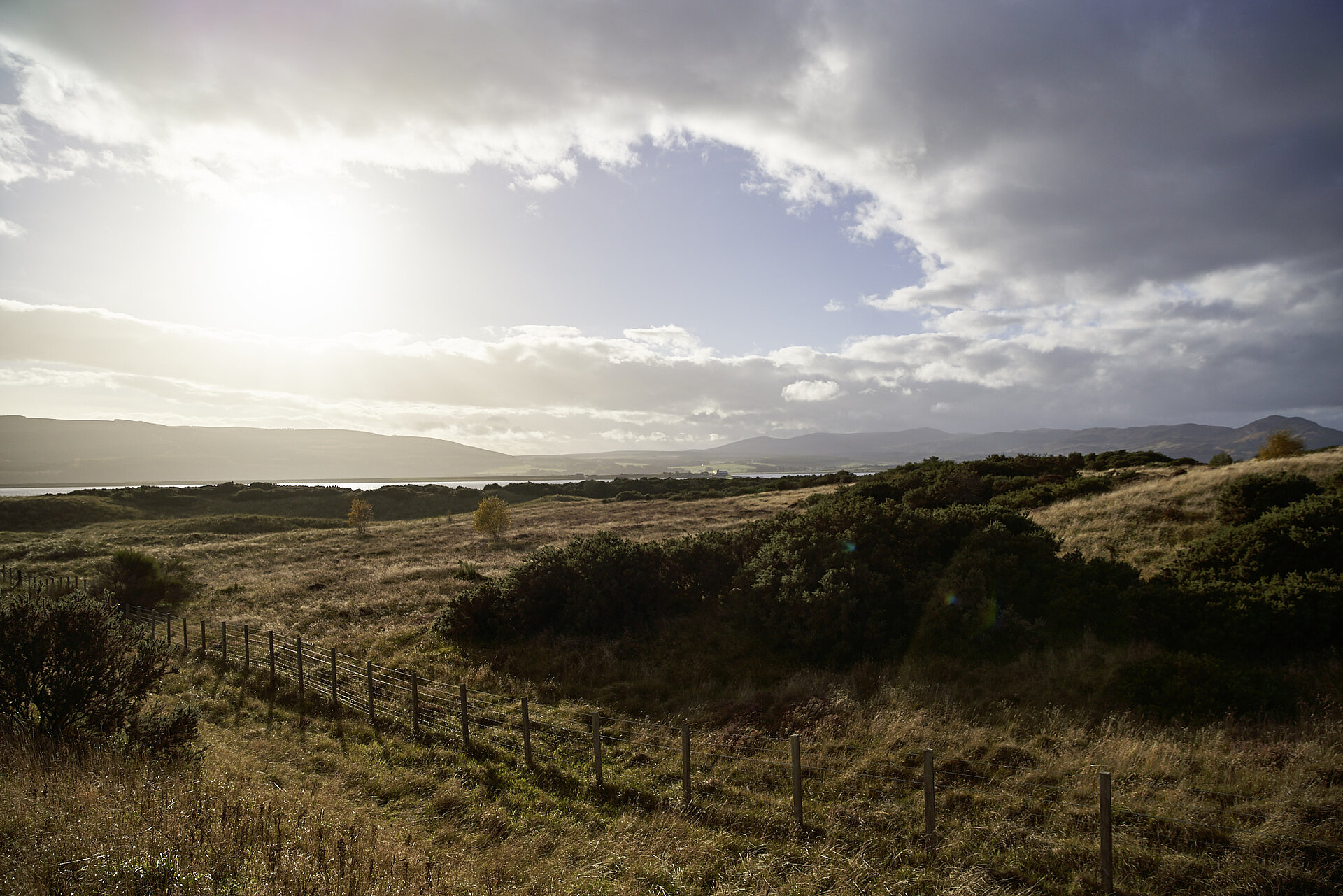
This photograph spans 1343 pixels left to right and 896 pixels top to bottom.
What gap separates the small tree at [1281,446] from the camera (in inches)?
1420

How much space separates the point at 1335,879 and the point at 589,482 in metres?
91.3

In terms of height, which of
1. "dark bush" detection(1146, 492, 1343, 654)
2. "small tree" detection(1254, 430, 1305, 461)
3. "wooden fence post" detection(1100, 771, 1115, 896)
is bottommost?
"wooden fence post" detection(1100, 771, 1115, 896)

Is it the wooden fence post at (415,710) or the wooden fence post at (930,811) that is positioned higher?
the wooden fence post at (930,811)

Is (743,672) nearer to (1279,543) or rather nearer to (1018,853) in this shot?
(1018,853)

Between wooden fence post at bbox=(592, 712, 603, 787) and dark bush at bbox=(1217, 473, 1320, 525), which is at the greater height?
dark bush at bbox=(1217, 473, 1320, 525)

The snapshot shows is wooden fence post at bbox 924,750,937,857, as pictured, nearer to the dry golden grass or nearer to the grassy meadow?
the grassy meadow

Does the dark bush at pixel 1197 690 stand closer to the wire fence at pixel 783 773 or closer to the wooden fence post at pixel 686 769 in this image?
the wire fence at pixel 783 773

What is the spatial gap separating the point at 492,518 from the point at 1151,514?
3853cm

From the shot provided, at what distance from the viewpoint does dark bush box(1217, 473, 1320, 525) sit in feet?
55.8

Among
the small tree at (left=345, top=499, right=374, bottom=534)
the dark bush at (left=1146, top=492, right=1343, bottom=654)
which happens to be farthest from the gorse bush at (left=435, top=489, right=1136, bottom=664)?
the small tree at (left=345, top=499, right=374, bottom=534)

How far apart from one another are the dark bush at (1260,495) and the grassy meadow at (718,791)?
2.86 metres

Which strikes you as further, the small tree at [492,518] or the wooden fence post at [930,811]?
the small tree at [492,518]

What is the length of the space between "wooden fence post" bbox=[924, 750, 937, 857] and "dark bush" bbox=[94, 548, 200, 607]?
33.7 metres

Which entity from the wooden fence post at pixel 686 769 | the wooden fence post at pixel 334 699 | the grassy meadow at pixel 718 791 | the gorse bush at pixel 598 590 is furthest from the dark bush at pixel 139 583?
the wooden fence post at pixel 686 769
